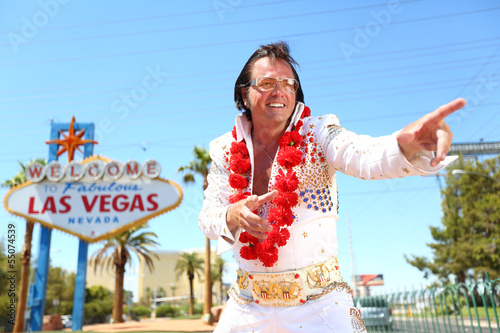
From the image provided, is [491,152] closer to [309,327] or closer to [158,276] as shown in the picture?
[309,327]

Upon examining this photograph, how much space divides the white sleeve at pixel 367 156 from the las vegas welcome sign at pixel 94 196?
1508 cm

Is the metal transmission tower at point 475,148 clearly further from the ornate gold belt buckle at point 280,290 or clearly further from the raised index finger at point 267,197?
the raised index finger at point 267,197

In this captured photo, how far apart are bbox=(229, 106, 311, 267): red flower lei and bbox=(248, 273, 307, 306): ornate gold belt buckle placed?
0.09m

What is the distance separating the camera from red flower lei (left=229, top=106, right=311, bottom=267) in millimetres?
2086

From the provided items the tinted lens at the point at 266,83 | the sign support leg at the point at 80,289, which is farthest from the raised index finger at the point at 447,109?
the sign support leg at the point at 80,289

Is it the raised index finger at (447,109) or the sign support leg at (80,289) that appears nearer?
the raised index finger at (447,109)

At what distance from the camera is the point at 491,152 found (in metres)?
43.9

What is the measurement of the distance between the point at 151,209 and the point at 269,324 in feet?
50.5

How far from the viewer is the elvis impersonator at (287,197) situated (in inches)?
72.8

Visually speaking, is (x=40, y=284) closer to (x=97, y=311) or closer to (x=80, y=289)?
(x=80, y=289)

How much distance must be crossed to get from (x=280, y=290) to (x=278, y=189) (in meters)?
0.50

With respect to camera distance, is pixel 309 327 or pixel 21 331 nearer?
pixel 309 327

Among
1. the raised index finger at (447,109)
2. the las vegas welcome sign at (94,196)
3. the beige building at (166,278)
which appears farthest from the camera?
the beige building at (166,278)

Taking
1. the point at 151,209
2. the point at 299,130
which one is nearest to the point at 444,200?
the point at 151,209
